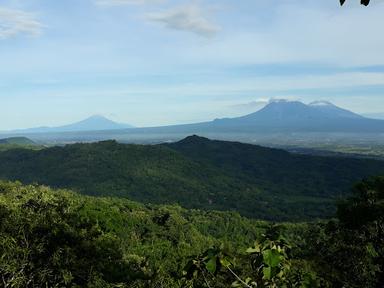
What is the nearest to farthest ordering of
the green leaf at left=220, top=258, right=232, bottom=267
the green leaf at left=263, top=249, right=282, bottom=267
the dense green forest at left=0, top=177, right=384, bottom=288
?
the green leaf at left=263, top=249, right=282, bottom=267 < the green leaf at left=220, top=258, right=232, bottom=267 < the dense green forest at left=0, top=177, right=384, bottom=288

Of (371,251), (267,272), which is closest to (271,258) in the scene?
(267,272)

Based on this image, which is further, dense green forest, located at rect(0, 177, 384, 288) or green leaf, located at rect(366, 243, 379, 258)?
green leaf, located at rect(366, 243, 379, 258)

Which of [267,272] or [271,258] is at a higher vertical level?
[271,258]

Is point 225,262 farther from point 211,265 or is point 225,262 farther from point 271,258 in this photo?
point 271,258

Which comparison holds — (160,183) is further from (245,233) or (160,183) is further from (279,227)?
(279,227)

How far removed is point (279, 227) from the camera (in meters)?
6.97

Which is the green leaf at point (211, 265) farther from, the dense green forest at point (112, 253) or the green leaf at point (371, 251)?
the green leaf at point (371, 251)

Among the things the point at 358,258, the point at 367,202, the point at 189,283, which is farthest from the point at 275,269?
the point at 367,202

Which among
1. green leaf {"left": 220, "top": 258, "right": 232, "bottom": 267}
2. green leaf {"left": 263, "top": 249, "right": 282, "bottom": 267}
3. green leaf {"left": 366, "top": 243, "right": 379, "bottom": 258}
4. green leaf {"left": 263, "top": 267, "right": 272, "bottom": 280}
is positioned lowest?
green leaf {"left": 366, "top": 243, "right": 379, "bottom": 258}

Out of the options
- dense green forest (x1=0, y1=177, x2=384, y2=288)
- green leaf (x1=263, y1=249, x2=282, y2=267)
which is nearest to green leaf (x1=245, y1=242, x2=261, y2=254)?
green leaf (x1=263, y1=249, x2=282, y2=267)

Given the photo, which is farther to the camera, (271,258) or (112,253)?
(112,253)

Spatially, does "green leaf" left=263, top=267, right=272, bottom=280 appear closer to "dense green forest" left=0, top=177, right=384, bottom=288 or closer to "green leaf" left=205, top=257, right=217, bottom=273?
"green leaf" left=205, top=257, right=217, bottom=273

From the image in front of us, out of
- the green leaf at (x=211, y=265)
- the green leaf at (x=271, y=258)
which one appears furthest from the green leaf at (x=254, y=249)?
the green leaf at (x=211, y=265)

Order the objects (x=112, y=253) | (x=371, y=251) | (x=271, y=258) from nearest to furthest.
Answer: (x=271, y=258)
(x=371, y=251)
(x=112, y=253)
